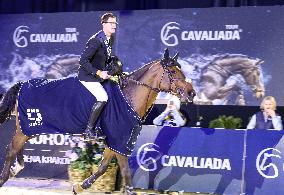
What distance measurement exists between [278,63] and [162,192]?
3.06m

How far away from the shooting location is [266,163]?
7688mm

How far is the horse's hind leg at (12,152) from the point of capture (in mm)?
7922

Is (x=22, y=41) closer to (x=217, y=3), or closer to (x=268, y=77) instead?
(x=217, y=3)

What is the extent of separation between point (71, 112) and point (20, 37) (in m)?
4.57

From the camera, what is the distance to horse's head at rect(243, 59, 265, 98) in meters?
9.65

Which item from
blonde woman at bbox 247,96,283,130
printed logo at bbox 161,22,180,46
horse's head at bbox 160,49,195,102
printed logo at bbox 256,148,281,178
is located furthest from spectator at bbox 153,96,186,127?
horse's head at bbox 160,49,195,102

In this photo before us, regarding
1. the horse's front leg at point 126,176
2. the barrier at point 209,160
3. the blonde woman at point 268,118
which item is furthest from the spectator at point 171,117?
the horse's front leg at point 126,176

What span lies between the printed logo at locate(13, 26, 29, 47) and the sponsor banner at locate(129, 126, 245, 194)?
4221 millimetres

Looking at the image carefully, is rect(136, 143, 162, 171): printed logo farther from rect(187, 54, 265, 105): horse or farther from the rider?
rect(187, 54, 265, 105): horse

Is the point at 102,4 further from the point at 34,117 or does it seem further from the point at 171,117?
the point at 34,117

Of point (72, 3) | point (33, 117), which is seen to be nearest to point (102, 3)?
point (72, 3)

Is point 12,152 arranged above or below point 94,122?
below

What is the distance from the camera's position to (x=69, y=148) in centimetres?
909

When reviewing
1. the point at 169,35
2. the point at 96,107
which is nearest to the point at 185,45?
the point at 169,35
